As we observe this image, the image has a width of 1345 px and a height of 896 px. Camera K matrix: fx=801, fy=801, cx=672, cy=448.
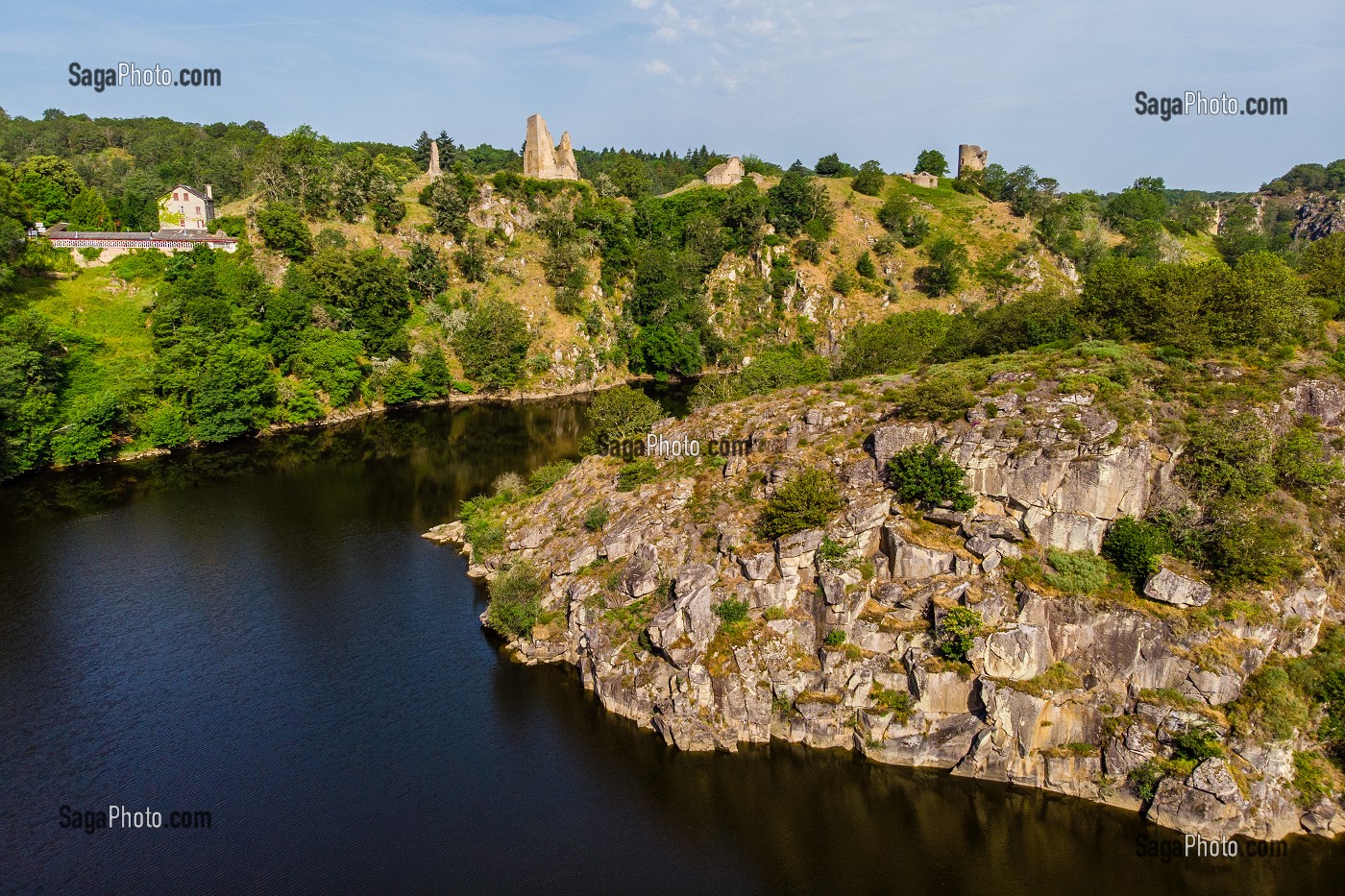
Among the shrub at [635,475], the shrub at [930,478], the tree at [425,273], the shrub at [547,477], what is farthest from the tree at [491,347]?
the shrub at [930,478]

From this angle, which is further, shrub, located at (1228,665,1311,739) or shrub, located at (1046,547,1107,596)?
shrub, located at (1046,547,1107,596)

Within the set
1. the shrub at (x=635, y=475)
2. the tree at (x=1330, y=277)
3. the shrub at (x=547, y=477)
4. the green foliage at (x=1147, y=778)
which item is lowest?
the green foliage at (x=1147, y=778)

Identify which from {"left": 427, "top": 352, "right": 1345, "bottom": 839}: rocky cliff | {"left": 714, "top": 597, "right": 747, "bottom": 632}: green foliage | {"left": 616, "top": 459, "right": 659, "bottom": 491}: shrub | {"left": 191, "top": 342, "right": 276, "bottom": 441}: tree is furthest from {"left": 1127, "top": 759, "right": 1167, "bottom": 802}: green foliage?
{"left": 191, "top": 342, "right": 276, "bottom": 441}: tree

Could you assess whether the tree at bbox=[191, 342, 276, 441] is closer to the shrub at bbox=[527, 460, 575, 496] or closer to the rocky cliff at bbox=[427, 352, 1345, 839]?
the shrub at bbox=[527, 460, 575, 496]

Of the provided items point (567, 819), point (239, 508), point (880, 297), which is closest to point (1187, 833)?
point (567, 819)

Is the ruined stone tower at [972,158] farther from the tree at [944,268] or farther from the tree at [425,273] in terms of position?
the tree at [425,273]

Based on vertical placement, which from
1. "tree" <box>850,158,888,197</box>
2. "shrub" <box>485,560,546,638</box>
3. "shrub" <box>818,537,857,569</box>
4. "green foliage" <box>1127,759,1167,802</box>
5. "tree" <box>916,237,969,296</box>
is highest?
"tree" <box>850,158,888,197</box>

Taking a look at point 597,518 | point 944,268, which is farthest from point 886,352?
point 944,268

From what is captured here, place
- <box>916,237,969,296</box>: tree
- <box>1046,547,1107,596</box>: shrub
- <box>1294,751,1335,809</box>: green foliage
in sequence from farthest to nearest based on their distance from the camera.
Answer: <box>916,237,969,296</box>: tree
<box>1046,547,1107,596</box>: shrub
<box>1294,751,1335,809</box>: green foliage
